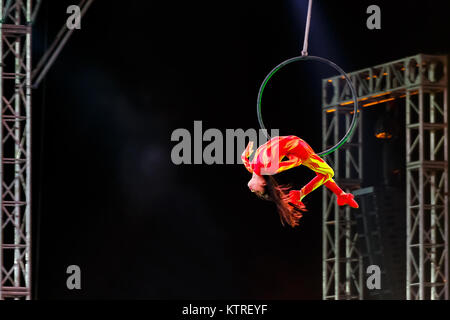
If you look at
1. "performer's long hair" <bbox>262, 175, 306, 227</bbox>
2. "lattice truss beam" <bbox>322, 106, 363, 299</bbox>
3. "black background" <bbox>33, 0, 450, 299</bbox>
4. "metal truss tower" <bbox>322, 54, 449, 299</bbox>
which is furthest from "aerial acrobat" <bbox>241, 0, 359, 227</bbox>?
"lattice truss beam" <bbox>322, 106, 363, 299</bbox>

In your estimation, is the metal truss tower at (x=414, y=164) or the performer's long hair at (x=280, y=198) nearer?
the performer's long hair at (x=280, y=198)

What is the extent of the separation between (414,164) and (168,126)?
3146 millimetres

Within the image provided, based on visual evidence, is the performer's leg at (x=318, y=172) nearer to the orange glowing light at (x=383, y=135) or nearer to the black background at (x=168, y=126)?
the black background at (x=168, y=126)

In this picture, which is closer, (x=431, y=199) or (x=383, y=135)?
(x=431, y=199)

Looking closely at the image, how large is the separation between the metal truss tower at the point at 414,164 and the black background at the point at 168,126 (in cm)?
36

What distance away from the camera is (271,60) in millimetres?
14656

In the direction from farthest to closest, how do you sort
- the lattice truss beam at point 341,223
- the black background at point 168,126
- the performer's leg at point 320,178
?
the lattice truss beam at point 341,223
the black background at point 168,126
the performer's leg at point 320,178

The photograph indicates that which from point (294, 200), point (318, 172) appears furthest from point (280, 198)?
point (318, 172)

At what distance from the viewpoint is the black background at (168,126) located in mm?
14031

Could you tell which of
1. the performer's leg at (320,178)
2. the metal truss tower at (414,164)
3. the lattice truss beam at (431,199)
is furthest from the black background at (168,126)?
the performer's leg at (320,178)

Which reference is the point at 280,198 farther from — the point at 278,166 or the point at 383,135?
the point at 383,135

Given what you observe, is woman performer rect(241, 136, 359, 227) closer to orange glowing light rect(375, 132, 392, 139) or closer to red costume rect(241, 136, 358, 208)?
red costume rect(241, 136, 358, 208)

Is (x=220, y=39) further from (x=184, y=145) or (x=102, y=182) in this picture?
(x=102, y=182)

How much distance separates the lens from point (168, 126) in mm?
14453
